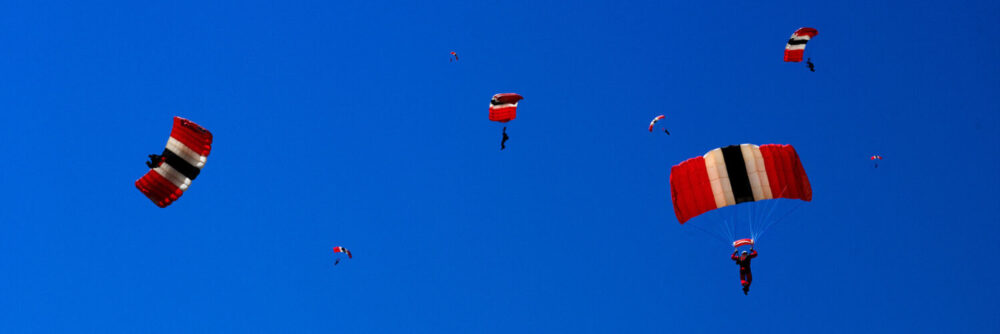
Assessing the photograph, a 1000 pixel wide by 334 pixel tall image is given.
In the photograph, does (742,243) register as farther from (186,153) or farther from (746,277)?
(186,153)

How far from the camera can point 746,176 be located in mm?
29328

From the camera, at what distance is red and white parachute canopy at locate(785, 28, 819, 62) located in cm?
4266

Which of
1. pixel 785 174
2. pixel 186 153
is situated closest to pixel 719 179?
pixel 785 174

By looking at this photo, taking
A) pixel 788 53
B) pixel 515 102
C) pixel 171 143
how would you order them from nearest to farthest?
pixel 171 143 → pixel 515 102 → pixel 788 53

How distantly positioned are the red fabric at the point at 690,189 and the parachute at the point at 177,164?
1481 centimetres

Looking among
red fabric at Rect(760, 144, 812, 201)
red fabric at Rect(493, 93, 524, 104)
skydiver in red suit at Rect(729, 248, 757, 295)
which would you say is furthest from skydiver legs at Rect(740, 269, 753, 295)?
red fabric at Rect(493, 93, 524, 104)

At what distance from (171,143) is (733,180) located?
17.4 metres

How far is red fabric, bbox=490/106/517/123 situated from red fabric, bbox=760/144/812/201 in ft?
35.7

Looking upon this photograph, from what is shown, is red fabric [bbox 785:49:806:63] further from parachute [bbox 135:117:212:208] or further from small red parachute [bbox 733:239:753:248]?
parachute [bbox 135:117:212:208]

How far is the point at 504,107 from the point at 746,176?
1077cm

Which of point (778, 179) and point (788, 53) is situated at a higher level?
point (788, 53)

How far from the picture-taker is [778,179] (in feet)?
95.8

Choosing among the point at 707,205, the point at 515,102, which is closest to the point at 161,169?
the point at 515,102

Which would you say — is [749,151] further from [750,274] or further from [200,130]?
[200,130]
